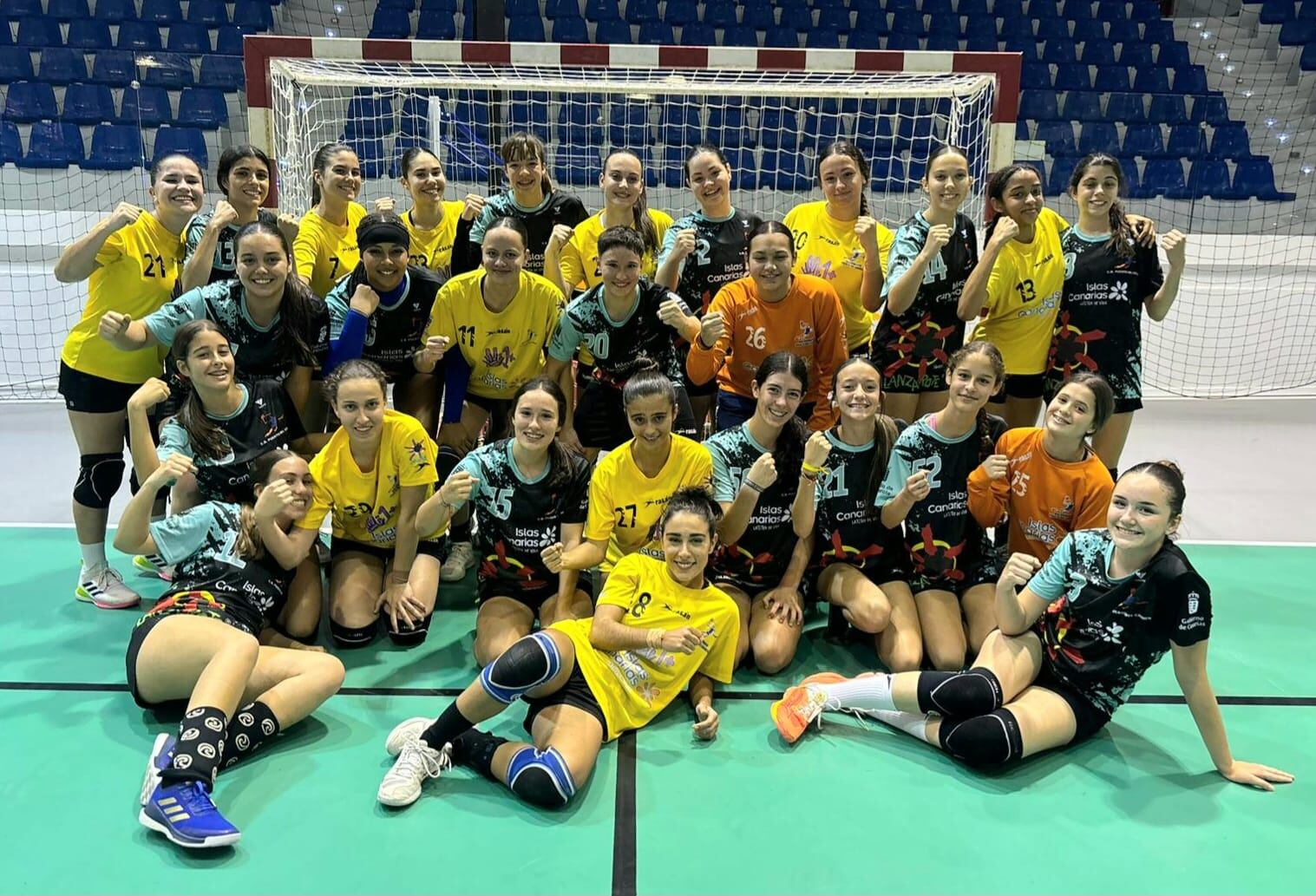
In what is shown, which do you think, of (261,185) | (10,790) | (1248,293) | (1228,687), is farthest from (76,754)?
(1248,293)

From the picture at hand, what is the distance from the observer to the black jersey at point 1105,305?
3.83m

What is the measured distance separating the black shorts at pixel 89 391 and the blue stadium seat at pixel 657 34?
344 inches

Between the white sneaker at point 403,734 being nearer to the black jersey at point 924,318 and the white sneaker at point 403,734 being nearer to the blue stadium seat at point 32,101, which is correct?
the black jersey at point 924,318

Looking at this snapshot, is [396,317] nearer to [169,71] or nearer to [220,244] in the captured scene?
[220,244]

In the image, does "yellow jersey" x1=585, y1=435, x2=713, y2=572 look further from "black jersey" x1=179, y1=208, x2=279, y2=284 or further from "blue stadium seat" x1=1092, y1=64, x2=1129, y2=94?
"blue stadium seat" x1=1092, y1=64, x2=1129, y2=94

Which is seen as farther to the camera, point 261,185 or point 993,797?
point 261,185

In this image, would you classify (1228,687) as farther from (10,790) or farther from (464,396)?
(10,790)

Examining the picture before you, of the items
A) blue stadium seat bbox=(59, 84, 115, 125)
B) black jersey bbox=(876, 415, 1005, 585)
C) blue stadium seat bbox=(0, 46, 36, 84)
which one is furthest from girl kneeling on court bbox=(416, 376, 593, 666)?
blue stadium seat bbox=(0, 46, 36, 84)

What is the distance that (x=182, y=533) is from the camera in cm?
300

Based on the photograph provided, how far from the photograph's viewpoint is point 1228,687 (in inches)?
128

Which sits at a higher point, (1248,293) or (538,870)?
(1248,293)

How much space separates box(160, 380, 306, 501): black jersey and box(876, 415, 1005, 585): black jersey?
2.25 meters

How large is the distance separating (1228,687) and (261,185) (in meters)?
4.16

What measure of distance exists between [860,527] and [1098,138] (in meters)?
8.04
